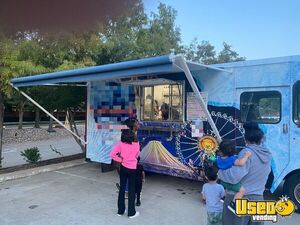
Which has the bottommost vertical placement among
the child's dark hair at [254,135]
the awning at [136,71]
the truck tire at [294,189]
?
the truck tire at [294,189]

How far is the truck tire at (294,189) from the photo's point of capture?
564cm

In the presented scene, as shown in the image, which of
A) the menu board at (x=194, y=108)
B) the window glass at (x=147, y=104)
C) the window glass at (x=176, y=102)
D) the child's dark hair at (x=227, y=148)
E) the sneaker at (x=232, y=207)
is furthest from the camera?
the window glass at (x=147, y=104)

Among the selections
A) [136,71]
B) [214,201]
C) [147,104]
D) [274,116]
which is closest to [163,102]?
[147,104]

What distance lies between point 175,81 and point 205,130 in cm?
123

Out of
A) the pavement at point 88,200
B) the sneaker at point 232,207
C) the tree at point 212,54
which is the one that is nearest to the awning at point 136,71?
the pavement at point 88,200

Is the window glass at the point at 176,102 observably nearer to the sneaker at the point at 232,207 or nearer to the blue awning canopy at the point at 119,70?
the blue awning canopy at the point at 119,70

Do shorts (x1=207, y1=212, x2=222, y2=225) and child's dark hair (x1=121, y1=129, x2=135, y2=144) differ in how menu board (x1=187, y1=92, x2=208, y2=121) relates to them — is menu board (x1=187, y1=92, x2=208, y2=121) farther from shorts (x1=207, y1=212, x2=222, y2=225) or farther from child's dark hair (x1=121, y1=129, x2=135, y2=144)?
shorts (x1=207, y1=212, x2=222, y2=225)

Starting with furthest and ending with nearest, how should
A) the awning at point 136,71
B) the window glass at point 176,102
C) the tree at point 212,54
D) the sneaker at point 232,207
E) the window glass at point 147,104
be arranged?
the tree at point 212,54 < the window glass at point 147,104 < the window glass at point 176,102 < the awning at point 136,71 < the sneaker at point 232,207

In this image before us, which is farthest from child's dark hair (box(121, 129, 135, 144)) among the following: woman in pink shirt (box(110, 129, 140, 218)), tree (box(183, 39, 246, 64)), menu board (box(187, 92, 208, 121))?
tree (box(183, 39, 246, 64))

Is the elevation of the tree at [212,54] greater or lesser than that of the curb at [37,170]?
greater

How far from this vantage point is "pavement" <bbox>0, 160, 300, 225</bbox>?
5388mm

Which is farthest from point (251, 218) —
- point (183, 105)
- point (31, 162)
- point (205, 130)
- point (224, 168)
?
point (31, 162)

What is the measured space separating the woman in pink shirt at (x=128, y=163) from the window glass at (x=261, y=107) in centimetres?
Result: 212

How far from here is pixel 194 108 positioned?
6.73 m
